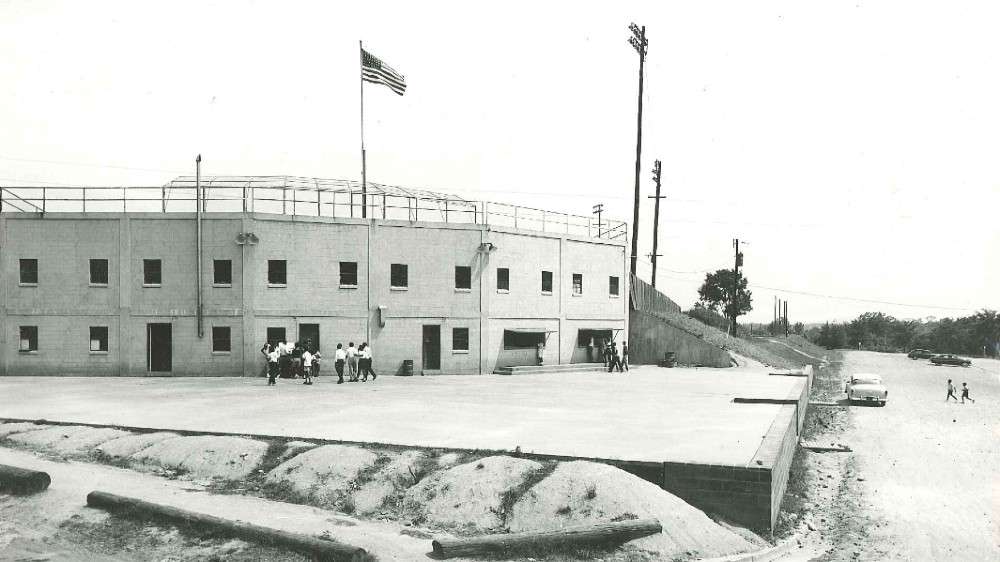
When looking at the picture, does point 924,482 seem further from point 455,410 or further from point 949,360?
point 949,360

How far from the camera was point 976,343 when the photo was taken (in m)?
88.1

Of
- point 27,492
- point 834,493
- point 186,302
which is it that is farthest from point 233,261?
point 834,493

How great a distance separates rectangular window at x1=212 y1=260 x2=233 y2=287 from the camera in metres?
30.5

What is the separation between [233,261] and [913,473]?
24.4 metres

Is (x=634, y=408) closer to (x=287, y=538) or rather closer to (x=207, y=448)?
(x=207, y=448)

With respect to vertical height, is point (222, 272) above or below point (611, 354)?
above

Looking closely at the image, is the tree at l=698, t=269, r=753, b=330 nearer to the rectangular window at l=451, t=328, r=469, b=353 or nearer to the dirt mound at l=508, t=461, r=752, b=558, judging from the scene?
the rectangular window at l=451, t=328, r=469, b=353

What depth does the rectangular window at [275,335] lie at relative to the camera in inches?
1212

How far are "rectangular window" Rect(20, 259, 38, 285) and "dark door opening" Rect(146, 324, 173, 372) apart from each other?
4.88m

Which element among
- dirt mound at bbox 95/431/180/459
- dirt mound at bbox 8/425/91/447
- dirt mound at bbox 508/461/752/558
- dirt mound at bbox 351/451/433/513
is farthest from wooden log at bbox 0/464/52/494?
dirt mound at bbox 508/461/752/558

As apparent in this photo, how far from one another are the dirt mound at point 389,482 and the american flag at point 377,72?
22.1 m

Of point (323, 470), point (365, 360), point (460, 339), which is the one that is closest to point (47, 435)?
point (323, 470)

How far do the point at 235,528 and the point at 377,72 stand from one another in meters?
25.1

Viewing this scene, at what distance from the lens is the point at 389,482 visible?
1284 centimetres
